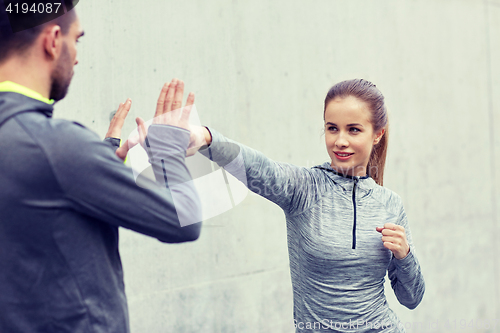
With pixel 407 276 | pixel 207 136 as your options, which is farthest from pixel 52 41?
pixel 407 276

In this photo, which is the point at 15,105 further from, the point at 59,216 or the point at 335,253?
the point at 335,253

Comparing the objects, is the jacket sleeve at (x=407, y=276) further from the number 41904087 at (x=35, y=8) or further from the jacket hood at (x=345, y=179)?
the number 41904087 at (x=35, y=8)

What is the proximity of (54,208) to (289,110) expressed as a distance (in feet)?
7.03

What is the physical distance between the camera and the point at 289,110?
9.42 ft

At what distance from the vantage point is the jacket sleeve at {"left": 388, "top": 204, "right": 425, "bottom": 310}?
1.58m

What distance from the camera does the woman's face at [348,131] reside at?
158 cm

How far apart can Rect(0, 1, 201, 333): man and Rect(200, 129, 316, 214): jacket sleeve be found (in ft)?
1.24

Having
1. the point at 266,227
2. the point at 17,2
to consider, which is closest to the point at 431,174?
the point at 266,227

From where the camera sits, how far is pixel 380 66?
3.34 meters

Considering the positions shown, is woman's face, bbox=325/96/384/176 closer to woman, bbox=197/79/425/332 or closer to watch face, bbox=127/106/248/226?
woman, bbox=197/79/425/332

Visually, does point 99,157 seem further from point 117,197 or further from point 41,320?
point 41,320

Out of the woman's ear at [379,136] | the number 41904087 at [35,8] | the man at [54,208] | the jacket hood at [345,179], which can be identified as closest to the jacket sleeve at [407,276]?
the jacket hood at [345,179]

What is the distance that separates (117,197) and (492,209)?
13.6 ft

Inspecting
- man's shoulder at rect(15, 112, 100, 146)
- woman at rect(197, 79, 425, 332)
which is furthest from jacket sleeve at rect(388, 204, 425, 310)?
man's shoulder at rect(15, 112, 100, 146)
